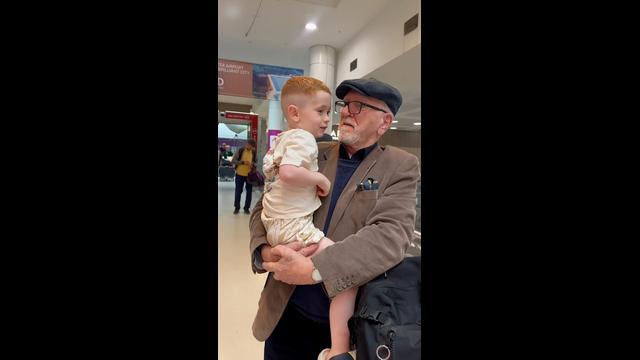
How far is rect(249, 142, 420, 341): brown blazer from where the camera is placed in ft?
2.62

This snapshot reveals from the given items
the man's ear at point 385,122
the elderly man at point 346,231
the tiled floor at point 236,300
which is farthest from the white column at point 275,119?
the man's ear at point 385,122

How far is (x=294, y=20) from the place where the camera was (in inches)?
187

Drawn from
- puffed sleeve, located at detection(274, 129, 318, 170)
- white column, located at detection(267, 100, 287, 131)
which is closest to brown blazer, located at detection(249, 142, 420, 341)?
puffed sleeve, located at detection(274, 129, 318, 170)

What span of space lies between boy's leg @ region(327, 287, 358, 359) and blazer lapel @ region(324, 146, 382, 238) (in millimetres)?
166

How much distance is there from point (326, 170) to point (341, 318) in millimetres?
422

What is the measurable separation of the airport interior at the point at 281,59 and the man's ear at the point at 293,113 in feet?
4.69

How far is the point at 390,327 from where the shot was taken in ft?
2.42

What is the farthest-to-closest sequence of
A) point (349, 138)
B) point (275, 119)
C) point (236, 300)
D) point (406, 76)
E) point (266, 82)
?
point (275, 119) → point (266, 82) → point (406, 76) → point (236, 300) → point (349, 138)

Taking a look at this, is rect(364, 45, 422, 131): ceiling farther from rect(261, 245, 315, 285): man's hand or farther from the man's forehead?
rect(261, 245, 315, 285): man's hand

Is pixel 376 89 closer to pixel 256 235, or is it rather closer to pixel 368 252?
pixel 368 252

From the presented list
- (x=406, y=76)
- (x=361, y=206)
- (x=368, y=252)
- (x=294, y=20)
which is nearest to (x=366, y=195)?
(x=361, y=206)
